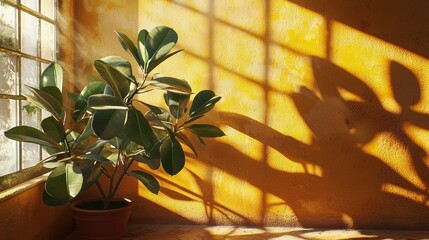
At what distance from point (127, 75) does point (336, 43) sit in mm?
1597

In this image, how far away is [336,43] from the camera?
299 cm

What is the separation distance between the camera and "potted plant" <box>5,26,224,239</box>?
1984 millimetres

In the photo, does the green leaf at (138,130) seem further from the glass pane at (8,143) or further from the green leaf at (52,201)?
A: the glass pane at (8,143)

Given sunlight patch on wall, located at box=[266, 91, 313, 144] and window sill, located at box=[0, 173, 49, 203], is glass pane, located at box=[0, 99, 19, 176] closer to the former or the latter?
window sill, located at box=[0, 173, 49, 203]

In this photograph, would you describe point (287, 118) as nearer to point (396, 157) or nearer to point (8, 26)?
point (396, 157)

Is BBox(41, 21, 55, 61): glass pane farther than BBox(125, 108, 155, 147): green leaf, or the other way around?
BBox(41, 21, 55, 61): glass pane

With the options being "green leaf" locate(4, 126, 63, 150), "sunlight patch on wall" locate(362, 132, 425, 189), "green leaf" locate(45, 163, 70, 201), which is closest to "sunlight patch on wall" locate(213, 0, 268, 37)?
"sunlight patch on wall" locate(362, 132, 425, 189)

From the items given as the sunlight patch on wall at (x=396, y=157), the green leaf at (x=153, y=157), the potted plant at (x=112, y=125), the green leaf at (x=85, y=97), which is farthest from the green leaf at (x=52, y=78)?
the sunlight patch on wall at (x=396, y=157)

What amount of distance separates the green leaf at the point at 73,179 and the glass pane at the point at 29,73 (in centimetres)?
67

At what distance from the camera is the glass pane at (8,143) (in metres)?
2.20

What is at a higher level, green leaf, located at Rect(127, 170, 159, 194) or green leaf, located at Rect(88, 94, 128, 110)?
green leaf, located at Rect(88, 94, 128, 110)

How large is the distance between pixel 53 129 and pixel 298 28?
6.09 ft

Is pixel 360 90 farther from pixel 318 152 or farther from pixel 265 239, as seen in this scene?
pixel 265 239

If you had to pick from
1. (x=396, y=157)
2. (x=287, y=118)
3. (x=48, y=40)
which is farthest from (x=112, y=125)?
(x=396, y=157)
